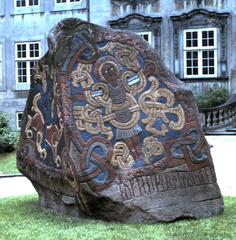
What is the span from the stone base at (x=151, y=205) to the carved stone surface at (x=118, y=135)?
0.01m

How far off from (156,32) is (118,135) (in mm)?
23023

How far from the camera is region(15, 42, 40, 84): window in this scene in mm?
32344

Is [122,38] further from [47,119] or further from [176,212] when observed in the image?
[176,212]

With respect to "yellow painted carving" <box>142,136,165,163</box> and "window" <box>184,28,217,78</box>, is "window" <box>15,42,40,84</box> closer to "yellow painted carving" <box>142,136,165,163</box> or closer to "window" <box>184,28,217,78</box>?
"window" <box>184,28,217,78</box>

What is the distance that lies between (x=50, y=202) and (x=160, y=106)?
195 centimetres

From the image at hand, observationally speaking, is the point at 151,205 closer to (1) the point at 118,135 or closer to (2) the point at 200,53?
(1) the point at 118,135

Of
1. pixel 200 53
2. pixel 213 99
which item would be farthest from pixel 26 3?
pixel 213 99

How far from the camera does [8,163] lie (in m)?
17.7

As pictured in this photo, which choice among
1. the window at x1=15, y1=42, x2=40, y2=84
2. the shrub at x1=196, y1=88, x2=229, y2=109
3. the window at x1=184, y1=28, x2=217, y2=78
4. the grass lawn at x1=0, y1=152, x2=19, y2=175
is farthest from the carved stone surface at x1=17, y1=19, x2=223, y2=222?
the window at x1=15, y1=42, x2=40, y2=84

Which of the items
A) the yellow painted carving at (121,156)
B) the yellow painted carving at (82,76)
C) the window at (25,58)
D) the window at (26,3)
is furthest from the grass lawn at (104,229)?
the window at (26,3)

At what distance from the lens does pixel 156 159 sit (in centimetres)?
693

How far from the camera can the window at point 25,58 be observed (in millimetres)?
32344

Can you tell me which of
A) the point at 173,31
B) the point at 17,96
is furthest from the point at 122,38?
Result: the point at 17,96

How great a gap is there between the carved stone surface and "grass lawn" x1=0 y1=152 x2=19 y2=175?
28.8ft
